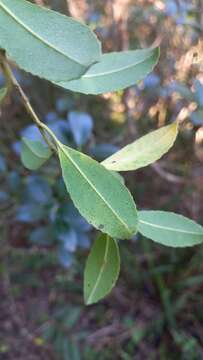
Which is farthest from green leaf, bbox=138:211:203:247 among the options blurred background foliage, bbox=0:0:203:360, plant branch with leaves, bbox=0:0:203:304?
blurred background foliage, bbox=0:0:203:360

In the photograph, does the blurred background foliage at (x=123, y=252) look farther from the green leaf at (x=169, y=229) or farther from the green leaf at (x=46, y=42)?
the green leaf at (x=46, y=42)

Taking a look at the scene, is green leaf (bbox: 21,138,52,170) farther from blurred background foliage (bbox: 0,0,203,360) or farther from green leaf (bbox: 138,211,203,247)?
blurred background foliage (bbox: 0,0,203,360)

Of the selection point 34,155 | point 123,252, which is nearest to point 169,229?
point 34,155

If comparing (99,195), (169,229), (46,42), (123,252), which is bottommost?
(123,252)

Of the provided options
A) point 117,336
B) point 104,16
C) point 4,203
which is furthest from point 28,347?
point 104,16

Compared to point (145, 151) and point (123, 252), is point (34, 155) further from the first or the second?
point (123, 252)

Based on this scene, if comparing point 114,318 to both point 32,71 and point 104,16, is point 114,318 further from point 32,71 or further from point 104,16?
point 32,71
